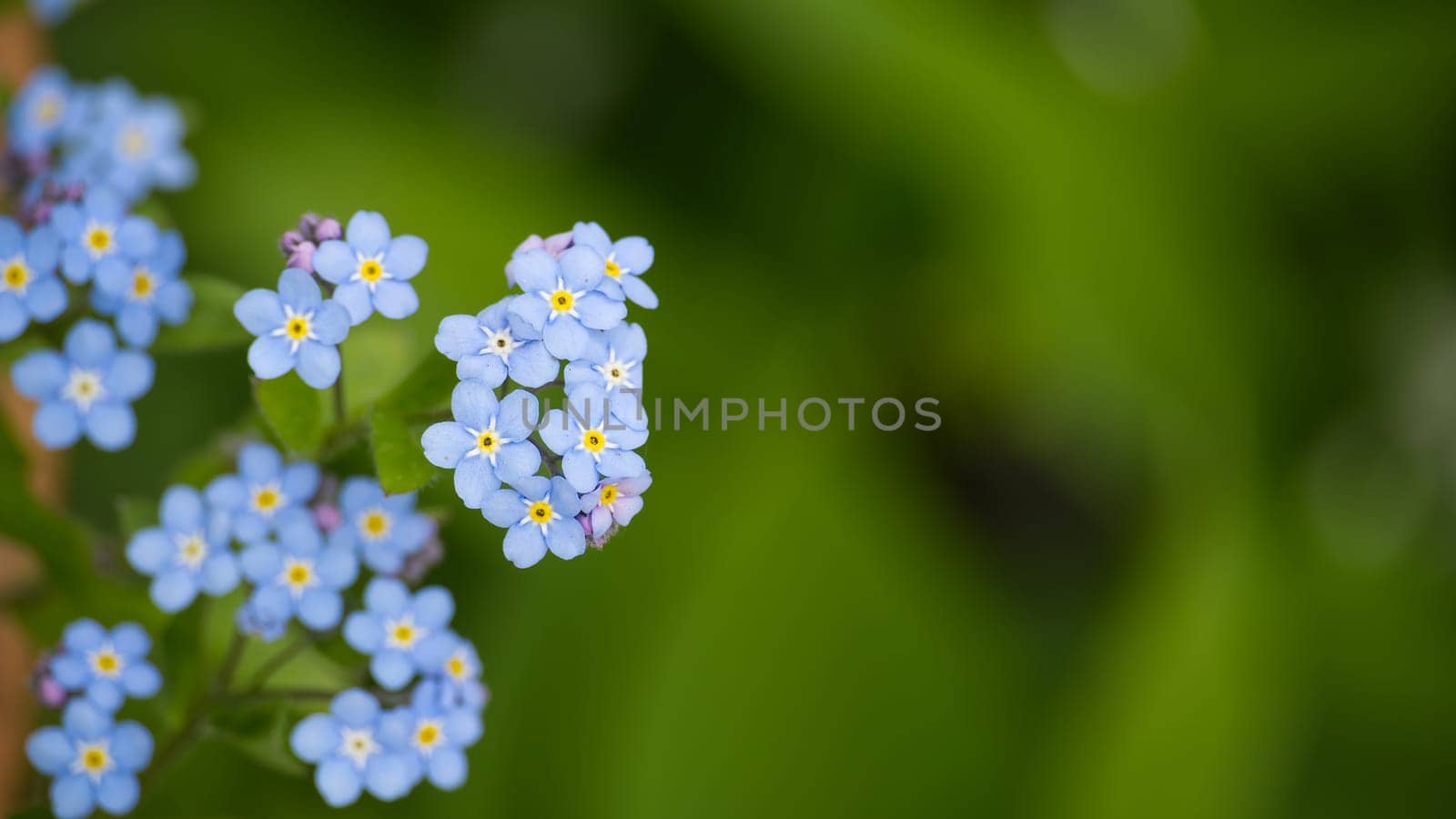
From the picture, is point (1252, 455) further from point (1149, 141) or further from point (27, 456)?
point (27, 456)

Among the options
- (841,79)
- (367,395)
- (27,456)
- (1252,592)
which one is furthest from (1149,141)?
(27,456)

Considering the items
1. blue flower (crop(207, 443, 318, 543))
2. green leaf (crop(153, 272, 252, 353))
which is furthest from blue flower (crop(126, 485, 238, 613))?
green leaf (crop(153, 272, 252, 353))

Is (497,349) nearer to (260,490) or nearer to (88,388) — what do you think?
(260,490)

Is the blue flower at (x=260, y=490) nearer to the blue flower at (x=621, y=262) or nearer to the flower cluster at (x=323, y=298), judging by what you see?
the flower cluster at (x=323, y=298)

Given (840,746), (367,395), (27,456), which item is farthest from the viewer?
(840,746)

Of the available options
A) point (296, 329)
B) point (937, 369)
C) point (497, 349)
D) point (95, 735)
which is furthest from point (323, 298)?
point (937, 369)

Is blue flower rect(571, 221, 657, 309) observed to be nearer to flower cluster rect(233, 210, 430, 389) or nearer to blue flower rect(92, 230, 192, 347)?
flower cluster rect(233, 210, 430, 389)
